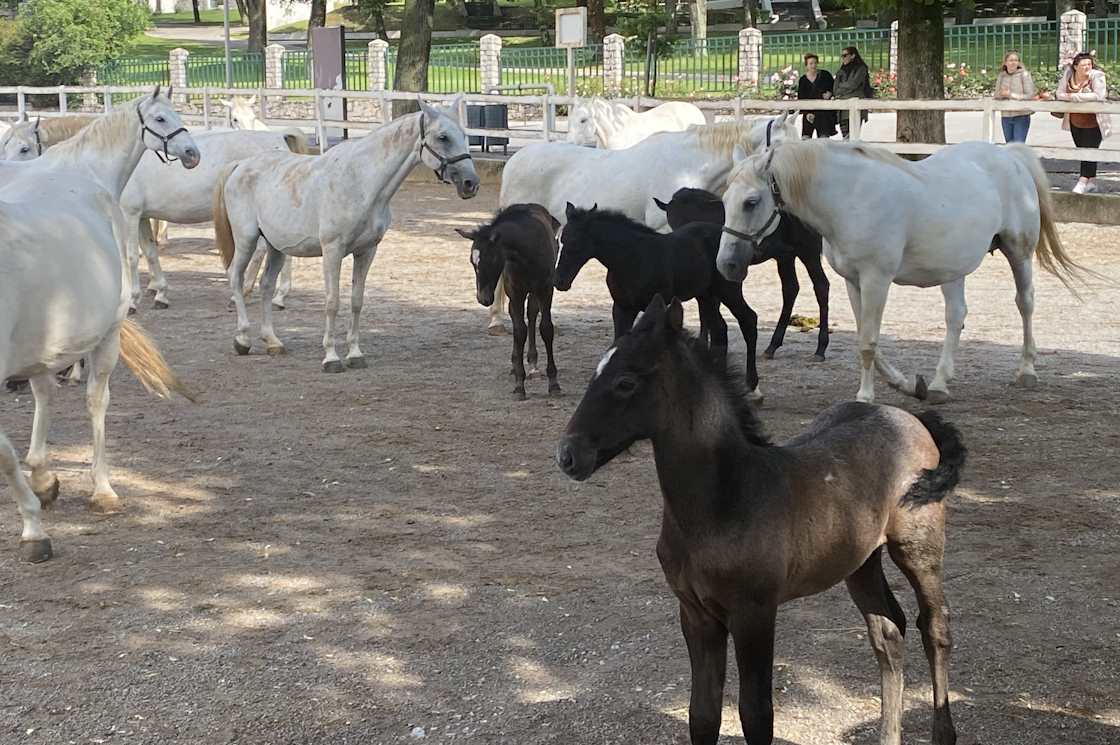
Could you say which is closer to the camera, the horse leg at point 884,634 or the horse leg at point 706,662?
the horse leg at point 706,662

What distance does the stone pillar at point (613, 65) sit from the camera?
32.2 metres

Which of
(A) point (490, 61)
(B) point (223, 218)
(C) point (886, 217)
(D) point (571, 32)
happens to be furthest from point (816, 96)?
(C) point (886, 217)

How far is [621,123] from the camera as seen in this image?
1695cm

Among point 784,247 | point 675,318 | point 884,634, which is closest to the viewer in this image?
point 675,318

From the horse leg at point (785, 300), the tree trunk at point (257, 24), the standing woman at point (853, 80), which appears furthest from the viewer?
the tree trunk at point (257, 24)

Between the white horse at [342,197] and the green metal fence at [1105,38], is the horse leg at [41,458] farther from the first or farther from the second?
the green metal fence at [1105,38]

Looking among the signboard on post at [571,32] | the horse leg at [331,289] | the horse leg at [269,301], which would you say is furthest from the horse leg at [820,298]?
the signboard on post at [571,32]

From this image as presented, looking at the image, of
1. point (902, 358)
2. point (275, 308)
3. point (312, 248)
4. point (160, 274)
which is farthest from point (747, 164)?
point (160, 274)

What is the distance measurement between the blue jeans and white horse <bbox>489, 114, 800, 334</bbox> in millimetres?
8359

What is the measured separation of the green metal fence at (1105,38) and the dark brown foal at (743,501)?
2394 cm

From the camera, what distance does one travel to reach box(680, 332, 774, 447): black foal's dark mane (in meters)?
3.88

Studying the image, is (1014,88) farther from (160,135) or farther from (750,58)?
(750,58)

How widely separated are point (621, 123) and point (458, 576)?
11.7 m

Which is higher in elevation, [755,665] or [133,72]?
[133,72]
